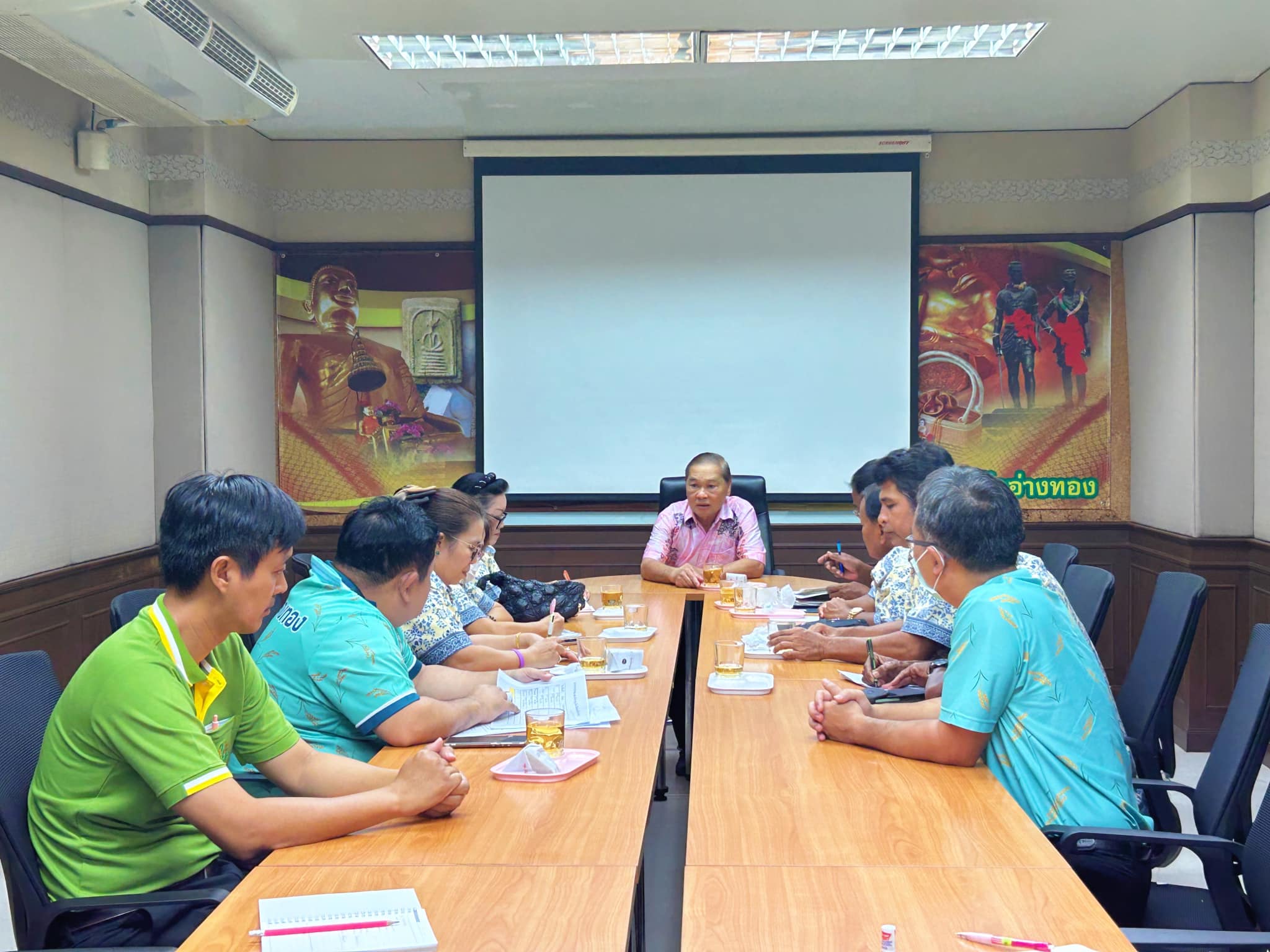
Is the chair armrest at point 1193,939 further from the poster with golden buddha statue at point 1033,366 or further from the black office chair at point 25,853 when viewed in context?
the poster with golden buddha statue at point 1033,366

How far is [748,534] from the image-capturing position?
5.09 metres

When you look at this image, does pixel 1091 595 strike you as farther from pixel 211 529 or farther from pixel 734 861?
pixel 211 529

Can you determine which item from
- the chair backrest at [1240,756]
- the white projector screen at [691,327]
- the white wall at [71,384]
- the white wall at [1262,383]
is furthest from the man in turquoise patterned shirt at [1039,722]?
the white projector screen at [691,327]

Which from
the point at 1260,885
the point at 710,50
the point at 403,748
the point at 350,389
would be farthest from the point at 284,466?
the point at 1260,885

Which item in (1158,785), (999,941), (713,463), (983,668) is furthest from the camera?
(713,463)

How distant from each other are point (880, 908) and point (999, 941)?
6.8 inches

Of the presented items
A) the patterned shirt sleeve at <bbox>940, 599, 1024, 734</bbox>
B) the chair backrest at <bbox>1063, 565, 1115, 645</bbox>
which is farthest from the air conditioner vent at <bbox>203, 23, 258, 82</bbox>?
the chair backrest at <bbox>1063, 565, 1115, 645</bbox>

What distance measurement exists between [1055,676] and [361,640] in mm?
1318

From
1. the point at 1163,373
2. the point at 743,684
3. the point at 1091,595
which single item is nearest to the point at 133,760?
the point at 743,684

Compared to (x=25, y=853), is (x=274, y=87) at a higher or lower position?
higher

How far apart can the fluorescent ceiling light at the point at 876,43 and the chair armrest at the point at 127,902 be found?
139 inches

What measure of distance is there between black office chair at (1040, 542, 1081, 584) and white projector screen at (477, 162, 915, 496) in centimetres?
154

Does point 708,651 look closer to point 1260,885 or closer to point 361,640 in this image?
point 361,640

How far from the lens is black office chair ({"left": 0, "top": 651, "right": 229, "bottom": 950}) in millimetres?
1686
